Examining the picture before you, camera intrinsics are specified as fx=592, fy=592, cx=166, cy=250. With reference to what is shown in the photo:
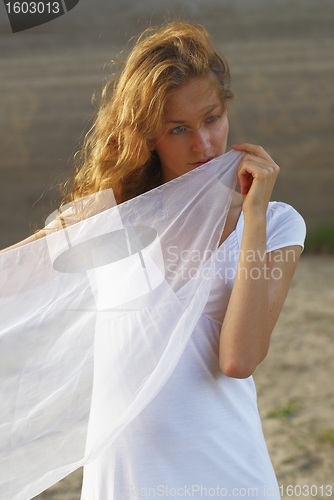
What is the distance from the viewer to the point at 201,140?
1.31 meters

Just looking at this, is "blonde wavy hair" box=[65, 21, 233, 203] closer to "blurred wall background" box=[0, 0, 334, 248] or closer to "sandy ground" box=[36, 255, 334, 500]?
"sandy ground" box=[36, 255, 334, 500]

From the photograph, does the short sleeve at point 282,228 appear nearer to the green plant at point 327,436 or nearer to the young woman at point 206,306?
the young woman at point 206,306

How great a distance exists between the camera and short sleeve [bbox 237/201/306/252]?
4.17 ft

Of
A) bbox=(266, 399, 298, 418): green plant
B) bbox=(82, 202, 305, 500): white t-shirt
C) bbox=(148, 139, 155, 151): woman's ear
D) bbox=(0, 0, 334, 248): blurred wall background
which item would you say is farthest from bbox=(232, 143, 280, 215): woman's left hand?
bbox=(0, 0, 334, 248): blurred wall background

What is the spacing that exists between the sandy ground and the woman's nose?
6.87 ft

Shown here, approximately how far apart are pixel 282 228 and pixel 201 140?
0.86 feet

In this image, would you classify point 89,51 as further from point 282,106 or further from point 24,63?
point 282,106

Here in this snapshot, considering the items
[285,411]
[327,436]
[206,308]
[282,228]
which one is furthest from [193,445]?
[285,411]

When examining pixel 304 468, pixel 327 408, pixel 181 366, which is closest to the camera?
pixel 181 366

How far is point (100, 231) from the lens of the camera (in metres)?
1.37

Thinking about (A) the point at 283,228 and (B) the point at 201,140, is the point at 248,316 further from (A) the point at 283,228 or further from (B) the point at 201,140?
(B) the point at 201,140

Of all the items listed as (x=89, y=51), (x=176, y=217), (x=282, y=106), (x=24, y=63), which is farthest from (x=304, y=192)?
(x=176, y=217)

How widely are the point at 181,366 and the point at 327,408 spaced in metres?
2.66

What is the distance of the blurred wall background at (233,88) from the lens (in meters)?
7.27
